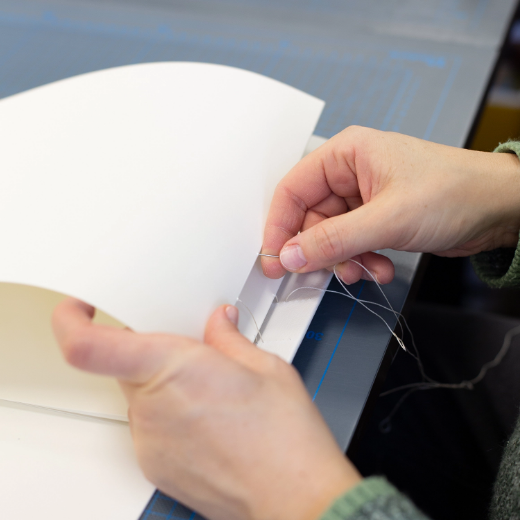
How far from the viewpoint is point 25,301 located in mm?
617

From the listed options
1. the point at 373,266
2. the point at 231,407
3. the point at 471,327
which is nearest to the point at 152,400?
the point at 231,407

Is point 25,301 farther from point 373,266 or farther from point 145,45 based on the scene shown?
point 145,45

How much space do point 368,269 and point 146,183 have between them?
0.29 m

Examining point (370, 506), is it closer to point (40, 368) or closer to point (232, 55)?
point (40, 368)

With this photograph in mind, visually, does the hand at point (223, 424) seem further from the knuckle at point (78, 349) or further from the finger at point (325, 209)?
the finger at point (325, 209)

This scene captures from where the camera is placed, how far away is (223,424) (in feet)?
1.32

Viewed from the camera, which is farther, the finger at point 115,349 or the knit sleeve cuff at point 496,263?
the knit sleeve cuff at point 496,263

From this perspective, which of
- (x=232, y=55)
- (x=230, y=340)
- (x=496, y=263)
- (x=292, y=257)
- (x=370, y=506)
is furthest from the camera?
(x=232, y=55)

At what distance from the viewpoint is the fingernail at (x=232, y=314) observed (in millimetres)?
507

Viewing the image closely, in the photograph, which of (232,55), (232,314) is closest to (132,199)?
(232,314)

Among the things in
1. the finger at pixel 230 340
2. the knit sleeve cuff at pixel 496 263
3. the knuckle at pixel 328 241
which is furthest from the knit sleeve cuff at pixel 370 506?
the knit sleeve cuff at pixel 496 263

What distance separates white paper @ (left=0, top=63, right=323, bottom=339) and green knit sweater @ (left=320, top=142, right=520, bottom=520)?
0.68 feet

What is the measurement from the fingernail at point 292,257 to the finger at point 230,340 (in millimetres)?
96

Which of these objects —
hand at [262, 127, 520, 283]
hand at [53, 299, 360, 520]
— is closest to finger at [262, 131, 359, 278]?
hand at [262, 127, 520, 283]
